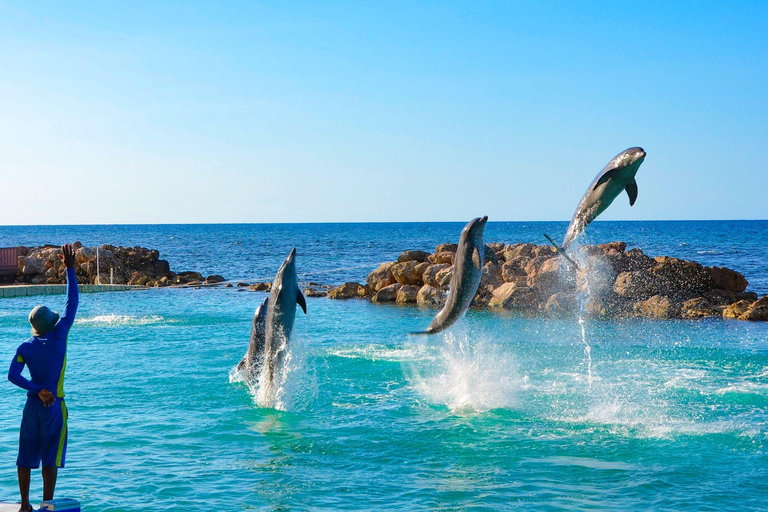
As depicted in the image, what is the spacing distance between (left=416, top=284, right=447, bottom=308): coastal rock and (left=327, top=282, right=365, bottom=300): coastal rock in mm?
4191

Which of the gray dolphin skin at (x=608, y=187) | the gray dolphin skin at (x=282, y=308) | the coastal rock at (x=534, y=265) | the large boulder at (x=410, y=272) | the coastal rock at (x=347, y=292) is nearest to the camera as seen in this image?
the gray dolphin skin at (x=608, y=187)

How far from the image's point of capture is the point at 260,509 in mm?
8641

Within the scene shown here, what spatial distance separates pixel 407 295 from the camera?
102 ft

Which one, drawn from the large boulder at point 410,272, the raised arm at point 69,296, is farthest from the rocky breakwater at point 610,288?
the raised arm at point 69,296

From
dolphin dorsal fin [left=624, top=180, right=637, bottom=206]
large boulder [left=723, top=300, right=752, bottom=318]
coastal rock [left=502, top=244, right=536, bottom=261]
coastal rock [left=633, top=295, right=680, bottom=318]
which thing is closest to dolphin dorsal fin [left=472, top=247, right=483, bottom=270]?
dolphin dorsal fin [left=624, top=180, right=637, bottom=206]

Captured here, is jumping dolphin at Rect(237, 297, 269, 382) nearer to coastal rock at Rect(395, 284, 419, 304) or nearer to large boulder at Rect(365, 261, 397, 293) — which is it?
coastal rock at Rect(395, 284, 419, 304)

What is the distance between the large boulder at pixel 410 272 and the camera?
106 feet

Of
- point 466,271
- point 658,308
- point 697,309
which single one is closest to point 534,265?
point 658,308

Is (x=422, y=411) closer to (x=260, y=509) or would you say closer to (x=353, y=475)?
(x=353, y=475)

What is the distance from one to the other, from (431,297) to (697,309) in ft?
33.0

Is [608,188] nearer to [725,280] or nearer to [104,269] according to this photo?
[725,280]

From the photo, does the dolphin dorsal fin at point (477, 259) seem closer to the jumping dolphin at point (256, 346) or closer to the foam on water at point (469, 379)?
the foam on water at point (469, 379)

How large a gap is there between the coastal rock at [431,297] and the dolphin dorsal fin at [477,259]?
1866cm

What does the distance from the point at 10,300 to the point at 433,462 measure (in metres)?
29.8
